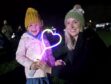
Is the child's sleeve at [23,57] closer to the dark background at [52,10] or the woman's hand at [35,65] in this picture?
the woman's hand at [35,65]

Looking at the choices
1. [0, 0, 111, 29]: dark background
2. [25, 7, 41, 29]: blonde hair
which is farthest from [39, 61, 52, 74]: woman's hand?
[0, 0, 111, 29]: dark background

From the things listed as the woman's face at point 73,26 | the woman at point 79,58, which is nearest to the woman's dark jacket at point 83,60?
the woman at point 79,58

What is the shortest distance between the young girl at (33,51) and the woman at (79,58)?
0.66 metres

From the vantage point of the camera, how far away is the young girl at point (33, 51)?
498 cm

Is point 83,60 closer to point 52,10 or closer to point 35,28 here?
point 35,28

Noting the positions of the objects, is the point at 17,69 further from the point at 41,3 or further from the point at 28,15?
the point at 41,3

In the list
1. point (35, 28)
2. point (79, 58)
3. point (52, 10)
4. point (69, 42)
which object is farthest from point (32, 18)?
point (52, 10)

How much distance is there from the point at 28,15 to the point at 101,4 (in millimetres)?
47312

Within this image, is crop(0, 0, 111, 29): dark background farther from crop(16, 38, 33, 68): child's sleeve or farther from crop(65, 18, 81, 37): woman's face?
crop(65, 18, 81, 37): woman's face

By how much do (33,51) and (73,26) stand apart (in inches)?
33.1

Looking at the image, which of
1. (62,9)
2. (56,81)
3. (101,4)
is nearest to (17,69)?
(56,81)

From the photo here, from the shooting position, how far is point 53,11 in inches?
1774

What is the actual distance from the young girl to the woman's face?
0.65 m

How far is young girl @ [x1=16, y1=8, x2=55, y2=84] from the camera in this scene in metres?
4.98
